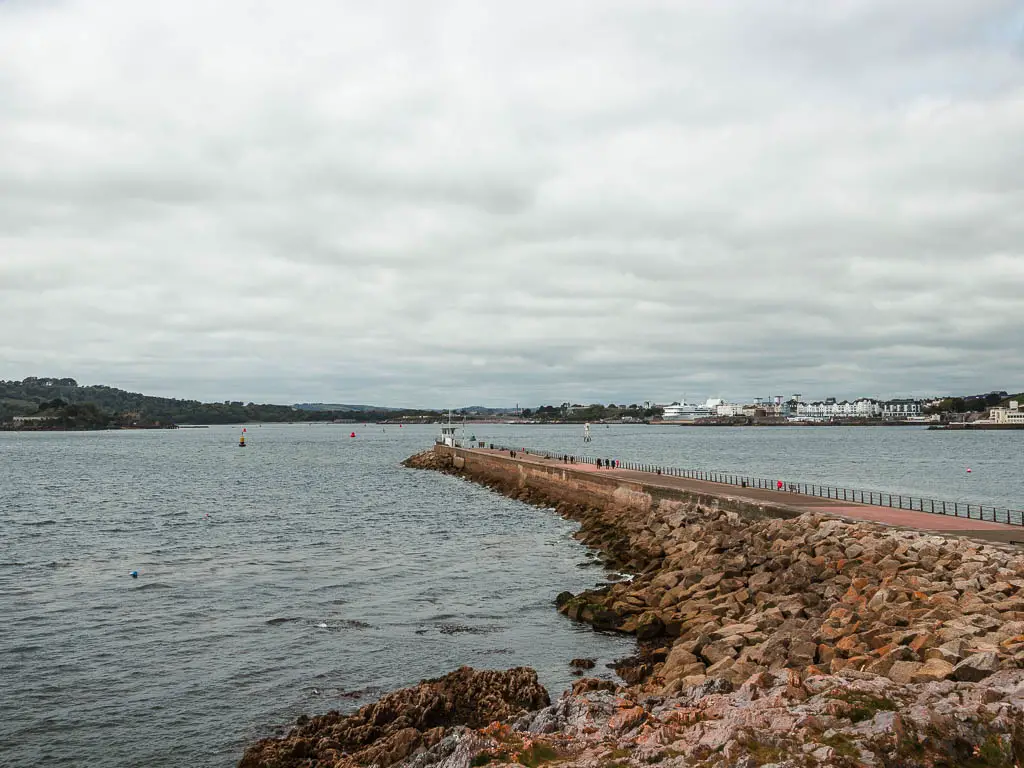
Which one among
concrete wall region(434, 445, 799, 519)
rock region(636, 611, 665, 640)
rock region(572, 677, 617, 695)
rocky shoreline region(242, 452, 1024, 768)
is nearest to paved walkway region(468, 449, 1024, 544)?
concrete wall region(434, 445, 799, 519)

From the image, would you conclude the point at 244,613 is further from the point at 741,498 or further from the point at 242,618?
the point at 741,498

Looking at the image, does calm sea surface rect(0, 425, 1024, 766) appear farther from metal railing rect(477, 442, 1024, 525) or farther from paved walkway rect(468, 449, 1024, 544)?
paved walkway rect(468, 449, 1024, 544)

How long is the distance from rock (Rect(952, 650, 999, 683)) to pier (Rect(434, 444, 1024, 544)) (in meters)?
10.1

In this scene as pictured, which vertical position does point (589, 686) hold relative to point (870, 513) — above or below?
below

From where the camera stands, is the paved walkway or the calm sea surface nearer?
the calm sea surface

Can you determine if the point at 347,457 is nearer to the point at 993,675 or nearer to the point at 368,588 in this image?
the point at 368,588

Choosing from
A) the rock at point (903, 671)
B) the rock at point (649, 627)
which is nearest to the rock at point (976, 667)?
the rock at point (903, 671)

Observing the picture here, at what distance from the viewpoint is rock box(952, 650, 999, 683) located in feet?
33.3

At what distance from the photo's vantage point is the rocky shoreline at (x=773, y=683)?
8.44m

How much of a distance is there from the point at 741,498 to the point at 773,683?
1893 cm

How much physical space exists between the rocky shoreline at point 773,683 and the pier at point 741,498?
2.45 metres

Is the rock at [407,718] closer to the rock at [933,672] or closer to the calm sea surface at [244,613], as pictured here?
the calm sea surface at [244,613]

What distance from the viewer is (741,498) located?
2931 centimetres

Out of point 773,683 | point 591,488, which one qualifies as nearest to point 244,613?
point 773,683
